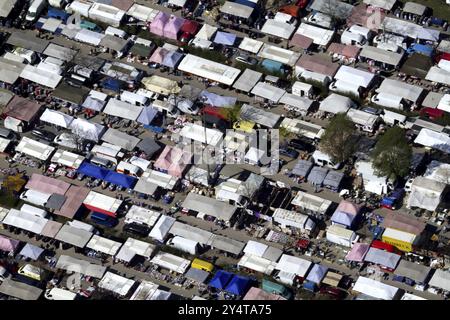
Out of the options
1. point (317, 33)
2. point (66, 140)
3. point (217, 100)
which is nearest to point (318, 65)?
point (317, 33)

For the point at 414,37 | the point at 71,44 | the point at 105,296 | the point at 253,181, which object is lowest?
the point at 105,296

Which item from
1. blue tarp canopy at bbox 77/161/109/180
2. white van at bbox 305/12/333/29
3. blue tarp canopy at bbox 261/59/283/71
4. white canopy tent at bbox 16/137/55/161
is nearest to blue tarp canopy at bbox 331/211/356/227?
blue tarp canopy at bbox 261/59/283/71

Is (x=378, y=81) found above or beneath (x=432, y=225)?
above

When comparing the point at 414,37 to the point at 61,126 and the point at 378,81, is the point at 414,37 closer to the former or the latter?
the point at 378,81

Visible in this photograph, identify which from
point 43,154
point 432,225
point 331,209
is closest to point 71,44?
point 43,154

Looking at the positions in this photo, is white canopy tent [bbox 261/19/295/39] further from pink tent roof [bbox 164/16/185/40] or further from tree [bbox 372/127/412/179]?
tree [bbox 372/127/412/179]

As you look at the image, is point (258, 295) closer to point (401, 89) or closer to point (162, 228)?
point (162, 228)
